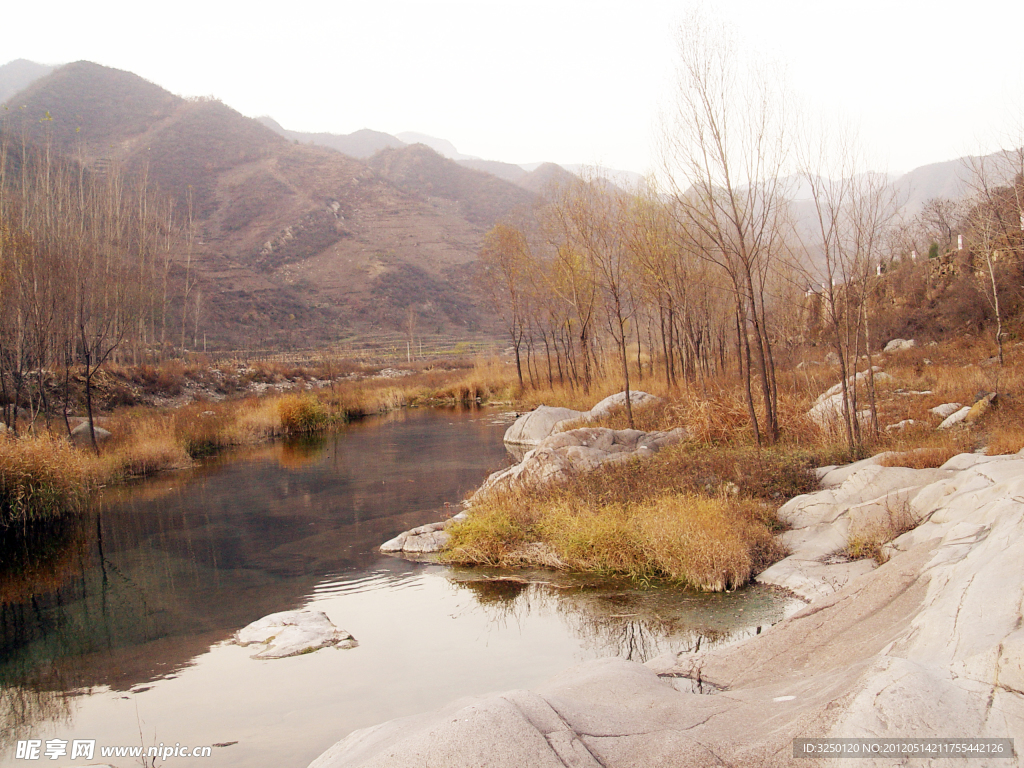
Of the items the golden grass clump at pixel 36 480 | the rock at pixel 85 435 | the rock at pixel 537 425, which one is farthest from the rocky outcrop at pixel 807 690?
the rock at pixel 85 435

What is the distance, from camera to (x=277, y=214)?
84.9 metres

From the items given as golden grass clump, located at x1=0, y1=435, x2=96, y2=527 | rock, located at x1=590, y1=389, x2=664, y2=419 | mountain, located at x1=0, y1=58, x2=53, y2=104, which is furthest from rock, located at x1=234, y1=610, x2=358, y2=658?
mountain, located at x1=0, y1=58, x2=53, y2=104

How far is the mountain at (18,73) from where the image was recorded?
5053 inches

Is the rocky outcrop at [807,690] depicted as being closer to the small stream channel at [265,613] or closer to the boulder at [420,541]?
the small stream channel at [265,613]

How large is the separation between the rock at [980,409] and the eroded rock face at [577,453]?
4985mm

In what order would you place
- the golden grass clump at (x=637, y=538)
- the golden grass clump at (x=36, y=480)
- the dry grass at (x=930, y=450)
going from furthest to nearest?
the golden grass clump at (x=36, y=480)
the dry grass at (x=930, y=450)
the golden grass clump at (x=637, y=538)

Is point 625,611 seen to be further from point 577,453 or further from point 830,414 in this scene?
point 830,414

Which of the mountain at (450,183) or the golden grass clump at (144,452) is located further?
the mountain at (450,183)

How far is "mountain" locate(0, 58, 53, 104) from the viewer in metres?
128

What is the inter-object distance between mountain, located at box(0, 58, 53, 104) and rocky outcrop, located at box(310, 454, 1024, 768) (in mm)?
163443

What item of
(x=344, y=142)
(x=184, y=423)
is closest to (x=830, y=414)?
(x=184, y=423)

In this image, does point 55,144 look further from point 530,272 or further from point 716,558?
point 716,558

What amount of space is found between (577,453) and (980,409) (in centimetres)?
708

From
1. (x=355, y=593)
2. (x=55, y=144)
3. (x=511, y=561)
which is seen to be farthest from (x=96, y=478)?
(x=55, y=144)
